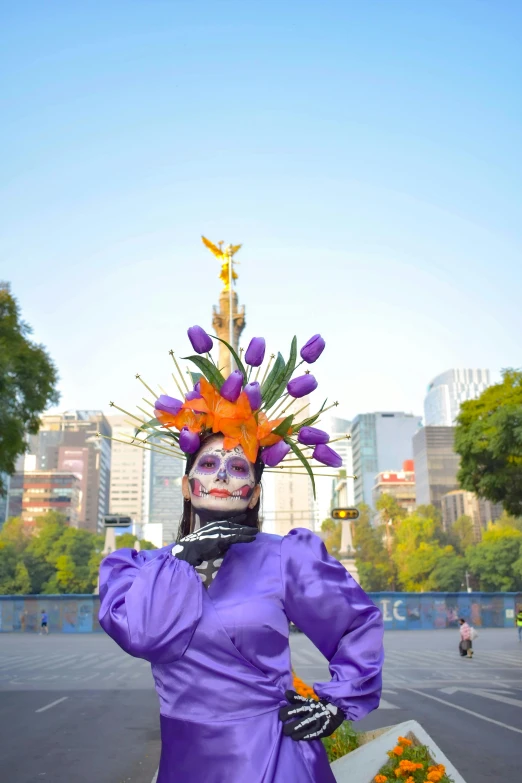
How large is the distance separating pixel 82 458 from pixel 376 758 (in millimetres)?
149529

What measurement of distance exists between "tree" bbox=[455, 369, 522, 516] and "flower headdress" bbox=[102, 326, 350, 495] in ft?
54.5

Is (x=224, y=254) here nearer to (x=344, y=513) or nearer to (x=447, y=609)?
(x=344, y=513)

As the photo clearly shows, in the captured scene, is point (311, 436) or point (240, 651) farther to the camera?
point (311, 436)

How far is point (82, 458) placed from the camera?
14925cm

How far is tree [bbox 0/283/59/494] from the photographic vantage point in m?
16.0

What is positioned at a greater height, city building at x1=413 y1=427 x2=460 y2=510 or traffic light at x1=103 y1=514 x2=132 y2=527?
city building at x1=413 y1=427 x2=460 y2=510

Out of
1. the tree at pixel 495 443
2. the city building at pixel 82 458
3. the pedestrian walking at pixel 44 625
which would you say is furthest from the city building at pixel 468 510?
the tree at pixel 495 443

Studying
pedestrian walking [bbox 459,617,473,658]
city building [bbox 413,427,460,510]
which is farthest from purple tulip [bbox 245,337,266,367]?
city building [bbox 413,427,460,510]

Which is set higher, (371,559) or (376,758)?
(371,559)

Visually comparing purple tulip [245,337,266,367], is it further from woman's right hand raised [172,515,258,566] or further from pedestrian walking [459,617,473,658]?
pedestrian walking [459,617,473,658]

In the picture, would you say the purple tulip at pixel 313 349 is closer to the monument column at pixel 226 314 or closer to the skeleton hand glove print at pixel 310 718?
the skeleton hand glove print at pixel 310 718

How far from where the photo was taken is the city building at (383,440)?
161250mm

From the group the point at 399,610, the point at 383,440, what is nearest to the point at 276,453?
the point at 399,610

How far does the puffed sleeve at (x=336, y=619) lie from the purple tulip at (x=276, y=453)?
21.4 inches
